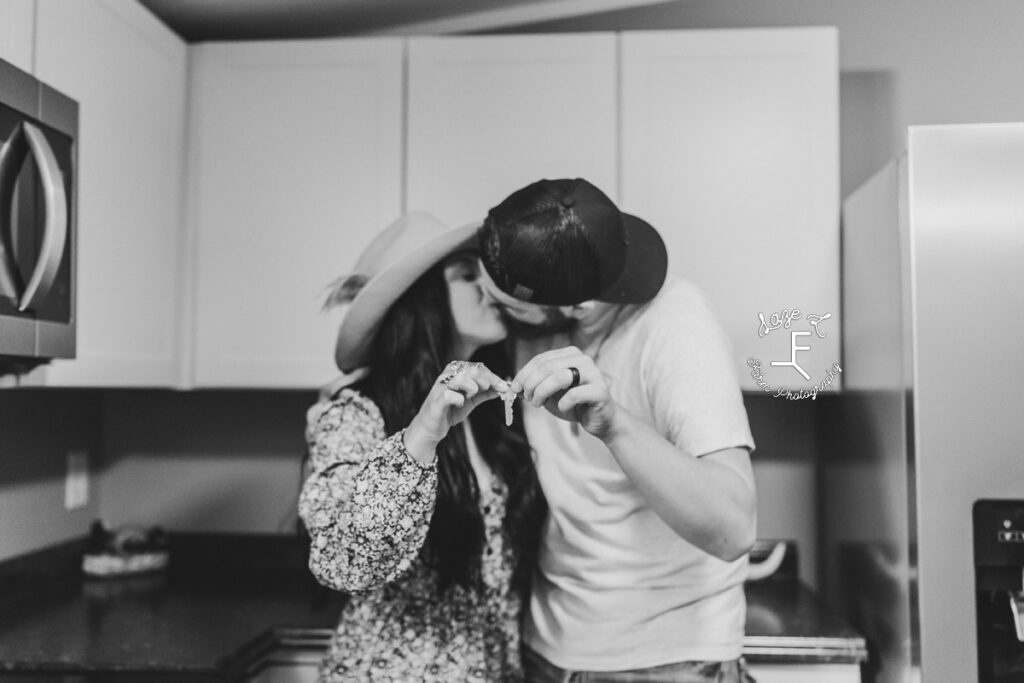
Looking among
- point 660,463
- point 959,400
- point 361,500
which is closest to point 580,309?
point 660,463

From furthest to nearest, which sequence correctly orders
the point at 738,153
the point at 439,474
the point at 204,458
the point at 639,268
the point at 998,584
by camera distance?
the point at 204,458
the point at 738,153
the point at 998,584
the point at 439,474
the point at 639,268

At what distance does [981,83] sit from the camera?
99cm

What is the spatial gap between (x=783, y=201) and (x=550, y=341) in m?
0.77

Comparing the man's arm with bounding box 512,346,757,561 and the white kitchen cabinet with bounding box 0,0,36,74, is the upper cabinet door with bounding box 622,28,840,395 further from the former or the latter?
the white kitchen cabinet with bounding box 0,0,36,74

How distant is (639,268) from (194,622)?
102 centimetres

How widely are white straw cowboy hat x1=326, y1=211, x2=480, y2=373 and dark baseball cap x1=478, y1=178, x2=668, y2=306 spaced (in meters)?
0.18

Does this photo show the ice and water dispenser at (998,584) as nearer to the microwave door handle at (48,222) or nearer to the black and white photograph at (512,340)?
the black and white photograph at (512,340)

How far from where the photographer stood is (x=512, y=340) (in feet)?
3.25

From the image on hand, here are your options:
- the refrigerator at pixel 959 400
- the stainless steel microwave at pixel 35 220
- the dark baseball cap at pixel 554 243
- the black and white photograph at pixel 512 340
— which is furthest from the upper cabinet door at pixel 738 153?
the stainless steel microwave at pixel 35 220

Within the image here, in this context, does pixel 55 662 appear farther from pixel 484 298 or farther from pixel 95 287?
pixel 484 298

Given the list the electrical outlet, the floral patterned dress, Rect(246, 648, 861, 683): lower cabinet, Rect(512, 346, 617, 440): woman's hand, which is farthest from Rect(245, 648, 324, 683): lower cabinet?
Rect(512, 346, 617, 440): woman's hand

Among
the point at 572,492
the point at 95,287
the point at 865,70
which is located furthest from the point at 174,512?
the point at 865,70

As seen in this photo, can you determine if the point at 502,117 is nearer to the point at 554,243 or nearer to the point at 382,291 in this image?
the point at 382,291

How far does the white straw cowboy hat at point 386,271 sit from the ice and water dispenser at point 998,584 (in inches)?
29.2
